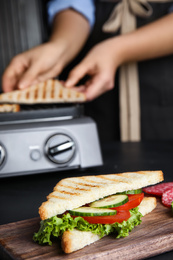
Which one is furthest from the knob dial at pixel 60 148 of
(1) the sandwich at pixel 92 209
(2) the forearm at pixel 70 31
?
(2) the forearm at pixel 70 31

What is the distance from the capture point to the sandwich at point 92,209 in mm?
795

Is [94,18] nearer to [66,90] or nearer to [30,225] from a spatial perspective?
[66,90]

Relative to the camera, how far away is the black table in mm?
1077

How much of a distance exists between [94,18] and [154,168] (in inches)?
51.4

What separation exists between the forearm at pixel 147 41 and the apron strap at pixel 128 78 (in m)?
0.13

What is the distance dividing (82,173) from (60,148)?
20 cm

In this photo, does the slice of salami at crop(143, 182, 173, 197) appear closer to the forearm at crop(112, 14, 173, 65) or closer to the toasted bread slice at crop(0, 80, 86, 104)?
the toasted bread slice at crop(0, 80, 86, 104)

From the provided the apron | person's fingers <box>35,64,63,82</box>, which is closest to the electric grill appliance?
person's fingers <box>35,64,63,82</box>

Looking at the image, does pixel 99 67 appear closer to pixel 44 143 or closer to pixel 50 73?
pixel 50 73

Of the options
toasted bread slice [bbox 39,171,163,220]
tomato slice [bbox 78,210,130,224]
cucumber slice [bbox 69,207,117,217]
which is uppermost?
toasted bread slice [bbox 39,171,163,220]

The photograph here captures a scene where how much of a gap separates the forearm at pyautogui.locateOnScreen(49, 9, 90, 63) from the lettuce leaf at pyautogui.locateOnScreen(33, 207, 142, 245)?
4.64 feet

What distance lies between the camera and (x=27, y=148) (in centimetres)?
129

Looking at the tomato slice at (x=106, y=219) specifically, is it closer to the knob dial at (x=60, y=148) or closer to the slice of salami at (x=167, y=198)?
the slice of salami at (x=167, y=198)

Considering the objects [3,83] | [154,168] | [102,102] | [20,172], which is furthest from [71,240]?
[102,102]
